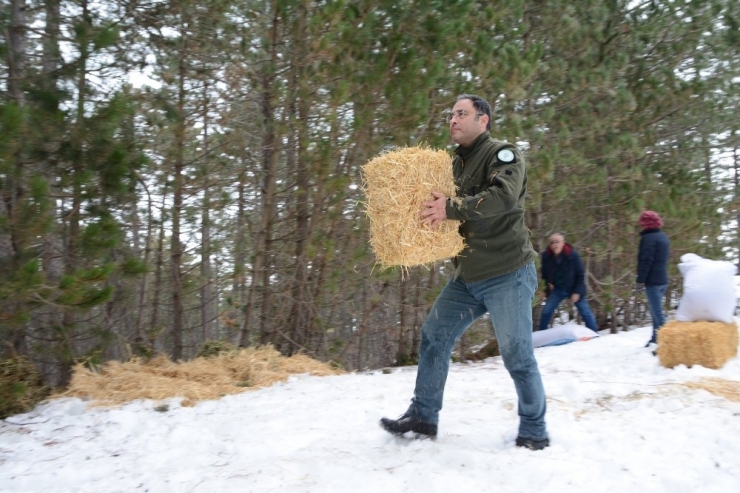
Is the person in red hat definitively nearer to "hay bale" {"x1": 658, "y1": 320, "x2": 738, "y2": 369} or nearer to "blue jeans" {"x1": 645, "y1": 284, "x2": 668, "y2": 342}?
"blue jeans" {"x1": 645, "y1": 284, "x2": 668, "y2": 342}

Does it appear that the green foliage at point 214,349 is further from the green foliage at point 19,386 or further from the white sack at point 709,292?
the white sack at point 709,292

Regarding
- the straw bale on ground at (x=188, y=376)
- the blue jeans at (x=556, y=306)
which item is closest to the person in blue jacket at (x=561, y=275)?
the blue jeans at (x=556, y=306)

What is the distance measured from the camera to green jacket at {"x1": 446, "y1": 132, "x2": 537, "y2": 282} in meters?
3.15

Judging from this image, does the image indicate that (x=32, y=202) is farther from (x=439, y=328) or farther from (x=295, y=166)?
(x=295, y=166)

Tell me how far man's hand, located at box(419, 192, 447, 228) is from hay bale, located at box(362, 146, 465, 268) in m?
0.09

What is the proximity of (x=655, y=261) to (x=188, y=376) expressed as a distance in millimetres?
5807

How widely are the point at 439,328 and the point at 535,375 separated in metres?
0.63

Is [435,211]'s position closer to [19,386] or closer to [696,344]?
[19,386]

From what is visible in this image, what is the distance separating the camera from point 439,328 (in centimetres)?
355

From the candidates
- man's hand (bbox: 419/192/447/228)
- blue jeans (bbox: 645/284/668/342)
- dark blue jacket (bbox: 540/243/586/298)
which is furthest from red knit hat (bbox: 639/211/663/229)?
man's hand (bbox: 419/192/447/228)

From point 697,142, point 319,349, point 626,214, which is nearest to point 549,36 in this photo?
point 626,214

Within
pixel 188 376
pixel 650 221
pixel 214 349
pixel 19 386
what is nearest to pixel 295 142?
pixel 214 349

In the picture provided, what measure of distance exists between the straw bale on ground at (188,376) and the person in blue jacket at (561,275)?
4085mm

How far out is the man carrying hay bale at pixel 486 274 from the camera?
10.7 feet
